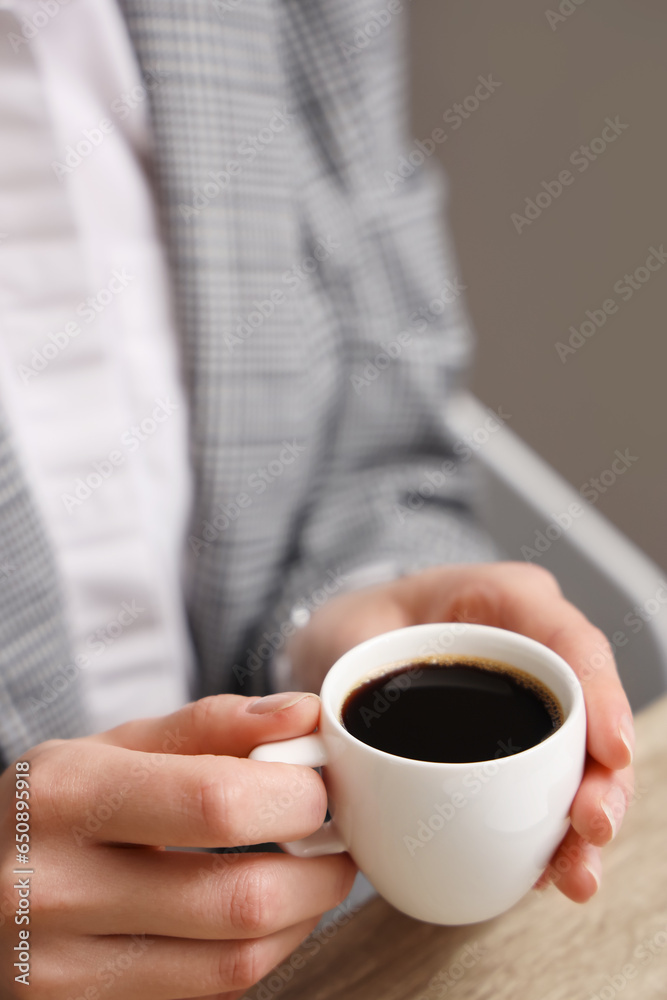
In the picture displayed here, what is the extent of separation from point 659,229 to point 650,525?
0.51 metres

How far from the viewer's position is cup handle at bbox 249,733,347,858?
1.33 feet

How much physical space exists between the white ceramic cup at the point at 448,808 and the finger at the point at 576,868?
0.05 feet

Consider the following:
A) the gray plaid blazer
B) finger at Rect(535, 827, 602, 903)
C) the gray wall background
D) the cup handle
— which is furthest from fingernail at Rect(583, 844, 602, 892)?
the gray wall background

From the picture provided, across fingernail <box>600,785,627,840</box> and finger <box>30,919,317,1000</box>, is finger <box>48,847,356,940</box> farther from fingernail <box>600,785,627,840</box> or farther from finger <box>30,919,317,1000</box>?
fingernail <box>600,785,627,840</box>

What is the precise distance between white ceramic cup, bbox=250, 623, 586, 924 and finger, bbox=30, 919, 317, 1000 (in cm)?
6

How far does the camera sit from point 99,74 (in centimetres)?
67

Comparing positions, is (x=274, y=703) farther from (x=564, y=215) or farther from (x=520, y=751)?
(x=564, y=215)

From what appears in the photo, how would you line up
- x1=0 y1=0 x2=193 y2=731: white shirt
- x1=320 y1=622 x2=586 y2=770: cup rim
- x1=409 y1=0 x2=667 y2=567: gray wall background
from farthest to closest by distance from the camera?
1. x1=409 y1=0 x2=667 y2=567: gray wall background
2. x1=0 y1=0 x2=193 y2=731: white shirt
3. x1=320 y1=622 x2=586 y2=770: cup rim

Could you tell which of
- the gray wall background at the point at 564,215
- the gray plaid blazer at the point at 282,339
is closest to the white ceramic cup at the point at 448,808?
the gray plaid blazer at the point at 282,339

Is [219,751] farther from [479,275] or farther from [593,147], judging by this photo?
[479,275]

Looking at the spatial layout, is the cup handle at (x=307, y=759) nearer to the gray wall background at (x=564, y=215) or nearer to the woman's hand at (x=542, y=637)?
the woman's hand at (x=542, y=637)

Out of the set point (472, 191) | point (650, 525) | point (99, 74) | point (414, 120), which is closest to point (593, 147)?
point (472, 191)

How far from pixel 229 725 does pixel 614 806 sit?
200mm

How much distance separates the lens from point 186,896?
0.39 metres
